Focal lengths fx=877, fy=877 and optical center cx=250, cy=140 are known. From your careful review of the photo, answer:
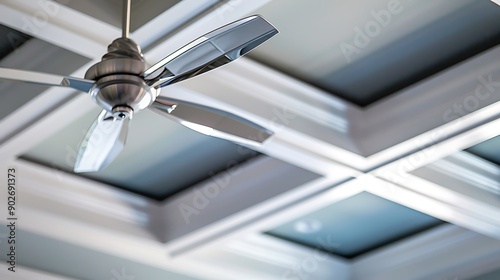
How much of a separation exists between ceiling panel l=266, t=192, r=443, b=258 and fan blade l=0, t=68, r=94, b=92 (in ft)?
6.37

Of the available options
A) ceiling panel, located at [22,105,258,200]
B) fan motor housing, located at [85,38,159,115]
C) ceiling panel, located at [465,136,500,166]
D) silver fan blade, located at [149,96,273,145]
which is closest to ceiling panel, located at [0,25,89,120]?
ceiling panel, located at [22,105,258,200]

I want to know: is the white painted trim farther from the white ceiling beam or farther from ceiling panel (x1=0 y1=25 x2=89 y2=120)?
the white ceiling beam

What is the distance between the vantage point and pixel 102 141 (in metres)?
2.26

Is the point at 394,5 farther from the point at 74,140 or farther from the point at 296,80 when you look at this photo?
the point at 74,140

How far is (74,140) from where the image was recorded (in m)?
3.31

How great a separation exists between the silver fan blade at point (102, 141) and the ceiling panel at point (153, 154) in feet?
2.56

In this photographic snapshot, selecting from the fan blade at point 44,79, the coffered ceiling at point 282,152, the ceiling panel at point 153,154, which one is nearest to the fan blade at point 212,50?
the fan blade at point 44,79

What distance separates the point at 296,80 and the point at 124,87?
115 cm

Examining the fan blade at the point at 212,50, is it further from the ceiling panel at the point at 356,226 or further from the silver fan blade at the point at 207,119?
the ceiling panel at the point at 356,226

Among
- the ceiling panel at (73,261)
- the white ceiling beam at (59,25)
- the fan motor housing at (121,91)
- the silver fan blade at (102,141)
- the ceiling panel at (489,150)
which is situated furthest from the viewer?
the ceiling panel at (73,261)

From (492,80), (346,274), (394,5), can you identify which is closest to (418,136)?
(492,80)

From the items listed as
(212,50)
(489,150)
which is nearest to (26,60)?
(212,50)

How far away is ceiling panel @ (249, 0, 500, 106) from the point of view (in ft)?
8.83

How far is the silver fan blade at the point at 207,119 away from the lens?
2.20 meters
